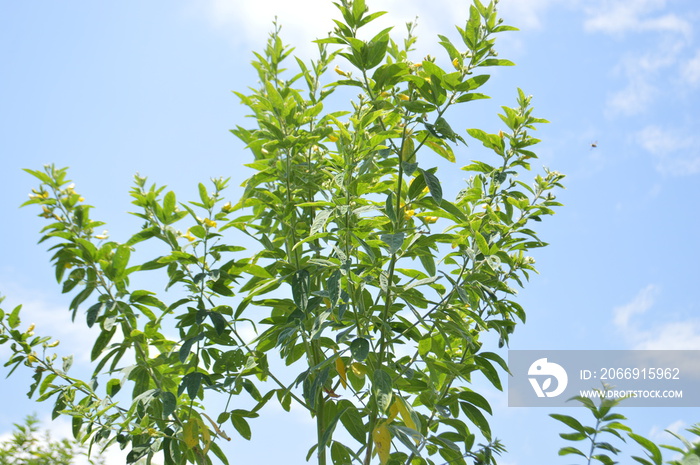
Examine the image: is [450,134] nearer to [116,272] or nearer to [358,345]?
[358,345]

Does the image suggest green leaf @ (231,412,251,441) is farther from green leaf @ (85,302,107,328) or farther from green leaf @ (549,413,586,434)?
green leaf @ (549,413,586,434)

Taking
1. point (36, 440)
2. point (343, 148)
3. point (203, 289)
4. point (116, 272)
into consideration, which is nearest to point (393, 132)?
point (343, 148)

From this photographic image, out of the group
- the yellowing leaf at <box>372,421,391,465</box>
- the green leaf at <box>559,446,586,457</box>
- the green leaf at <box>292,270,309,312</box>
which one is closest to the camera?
the green leaf at <box>559,446,586,457</box>

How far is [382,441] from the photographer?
227 centimetres

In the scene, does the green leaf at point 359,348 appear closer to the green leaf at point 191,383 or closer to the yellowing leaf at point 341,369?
the yellowing leaf at point 341,369

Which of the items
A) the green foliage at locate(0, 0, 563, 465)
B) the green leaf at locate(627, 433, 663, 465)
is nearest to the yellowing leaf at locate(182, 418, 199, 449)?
the green foliage at locate(0, 0, 563, 465)

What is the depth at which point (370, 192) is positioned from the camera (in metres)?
2.53

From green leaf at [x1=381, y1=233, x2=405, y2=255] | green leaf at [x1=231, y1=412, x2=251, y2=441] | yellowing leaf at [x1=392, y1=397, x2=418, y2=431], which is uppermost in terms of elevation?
green leaf at [x1=381, y1=233, x2=405, y2=255]

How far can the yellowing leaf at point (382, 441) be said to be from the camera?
7.39ft

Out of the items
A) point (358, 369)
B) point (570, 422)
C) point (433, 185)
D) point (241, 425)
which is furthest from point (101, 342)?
point (570, 422)

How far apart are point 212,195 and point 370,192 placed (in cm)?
62

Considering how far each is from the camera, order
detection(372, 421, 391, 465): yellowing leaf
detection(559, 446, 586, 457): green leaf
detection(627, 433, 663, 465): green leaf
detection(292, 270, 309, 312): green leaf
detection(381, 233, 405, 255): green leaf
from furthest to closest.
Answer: detection(292, 270, 309, 312): green leaf
detection(372, 421, 391, 465): yellowing leaf
detection(381, 233, 405, 255): green leaf
detection(559, 446, 586, 457): green leaf
detection(627, 433, 663, 465): green leaf

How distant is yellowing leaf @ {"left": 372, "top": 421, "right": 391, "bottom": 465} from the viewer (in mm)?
2252

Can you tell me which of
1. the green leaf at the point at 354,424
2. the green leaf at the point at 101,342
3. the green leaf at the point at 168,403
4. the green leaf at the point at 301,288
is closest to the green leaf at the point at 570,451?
the green leaf at the point at 301,288
